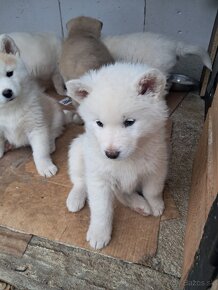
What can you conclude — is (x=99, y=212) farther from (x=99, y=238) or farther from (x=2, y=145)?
(x=2, y=145)

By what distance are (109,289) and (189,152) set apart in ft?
3.74

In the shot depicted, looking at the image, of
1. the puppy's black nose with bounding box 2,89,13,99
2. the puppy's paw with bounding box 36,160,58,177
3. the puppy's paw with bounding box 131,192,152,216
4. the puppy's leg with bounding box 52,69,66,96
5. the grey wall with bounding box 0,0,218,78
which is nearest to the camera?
the puppy's paw with bounding box 131,192,152,216

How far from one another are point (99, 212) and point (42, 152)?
0.74 meters

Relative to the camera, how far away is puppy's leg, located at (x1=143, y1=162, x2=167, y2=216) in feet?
4.98

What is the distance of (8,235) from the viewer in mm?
1589

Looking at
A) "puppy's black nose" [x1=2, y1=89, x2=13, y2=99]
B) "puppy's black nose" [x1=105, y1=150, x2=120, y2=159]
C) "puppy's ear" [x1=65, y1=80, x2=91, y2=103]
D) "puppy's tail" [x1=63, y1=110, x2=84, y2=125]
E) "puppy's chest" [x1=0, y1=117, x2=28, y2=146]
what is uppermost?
"puppy's ear" [x1=65, y1=80, x2=91, y2=103]

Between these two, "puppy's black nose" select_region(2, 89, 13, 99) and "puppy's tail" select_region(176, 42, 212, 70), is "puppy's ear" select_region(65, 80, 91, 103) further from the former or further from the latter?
"puppy's tail" select_region(176, 42, 212, 70)

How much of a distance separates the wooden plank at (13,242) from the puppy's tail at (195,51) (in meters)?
1.98

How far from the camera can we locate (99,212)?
1.46 meters

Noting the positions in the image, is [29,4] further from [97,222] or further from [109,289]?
[109,289]

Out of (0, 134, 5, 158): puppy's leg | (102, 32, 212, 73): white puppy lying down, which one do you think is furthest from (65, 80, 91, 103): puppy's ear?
(102, 32, 212, 73): white puppy lying down

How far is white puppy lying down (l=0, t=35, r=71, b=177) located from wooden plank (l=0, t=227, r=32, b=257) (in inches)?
18.5

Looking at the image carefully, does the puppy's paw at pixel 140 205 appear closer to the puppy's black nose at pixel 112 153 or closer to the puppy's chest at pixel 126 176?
the puppy's chest at pixel 126 176

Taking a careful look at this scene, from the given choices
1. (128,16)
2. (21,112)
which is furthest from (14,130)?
(128,16)
